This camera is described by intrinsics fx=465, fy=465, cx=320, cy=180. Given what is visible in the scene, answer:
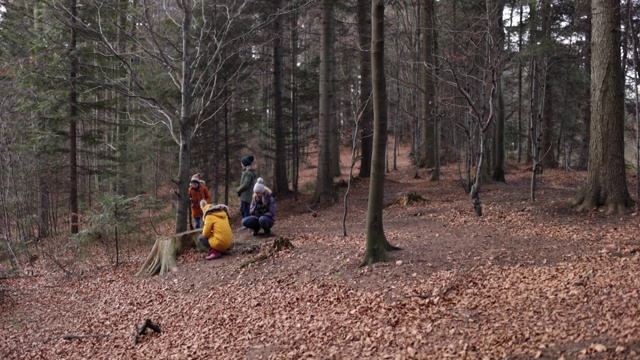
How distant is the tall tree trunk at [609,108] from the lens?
364 inches

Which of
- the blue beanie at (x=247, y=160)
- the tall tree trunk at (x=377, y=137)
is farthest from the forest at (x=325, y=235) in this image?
the blue beanie at (x=247, y=160)

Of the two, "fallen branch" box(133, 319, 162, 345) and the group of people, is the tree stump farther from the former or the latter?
"fallen branch" box(133, 319, 162, 345)

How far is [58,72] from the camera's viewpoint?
15.6 meters

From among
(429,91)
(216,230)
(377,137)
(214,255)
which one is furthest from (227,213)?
(429,91)

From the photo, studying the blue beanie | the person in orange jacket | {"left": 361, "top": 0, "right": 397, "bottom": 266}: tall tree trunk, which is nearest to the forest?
{"left": 361, "top": 0, "right": 397, "bottom": 266}: tall tree trunk

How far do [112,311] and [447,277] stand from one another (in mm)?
6351

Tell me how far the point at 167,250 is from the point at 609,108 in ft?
32.4

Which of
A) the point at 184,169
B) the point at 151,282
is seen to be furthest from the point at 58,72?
the point at 151,282

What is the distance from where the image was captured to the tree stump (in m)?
10.6

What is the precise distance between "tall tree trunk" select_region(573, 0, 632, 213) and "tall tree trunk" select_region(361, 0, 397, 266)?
16.5ft

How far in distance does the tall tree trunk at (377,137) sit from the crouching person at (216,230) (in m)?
3.63

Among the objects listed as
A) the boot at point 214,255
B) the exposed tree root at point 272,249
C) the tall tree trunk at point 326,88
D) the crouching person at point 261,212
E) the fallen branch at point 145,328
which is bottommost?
the fallen branch at point 145,328

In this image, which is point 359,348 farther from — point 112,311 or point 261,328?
point 112,311

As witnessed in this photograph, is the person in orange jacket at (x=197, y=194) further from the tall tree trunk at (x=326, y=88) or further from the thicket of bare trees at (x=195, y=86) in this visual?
the tall tree trunk at (x=326, y=88)
